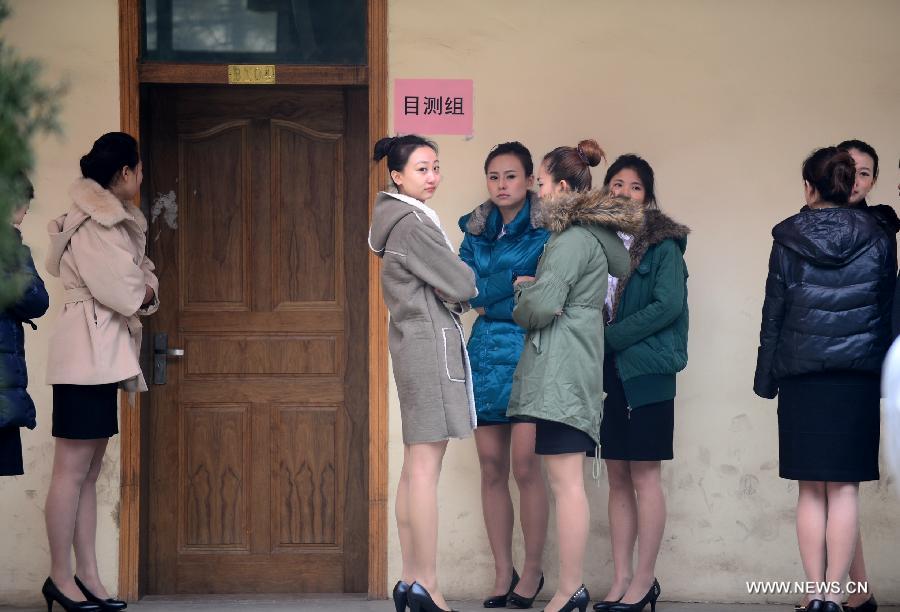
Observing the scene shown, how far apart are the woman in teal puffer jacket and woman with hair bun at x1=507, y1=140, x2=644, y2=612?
46cm

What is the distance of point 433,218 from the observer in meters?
4.83

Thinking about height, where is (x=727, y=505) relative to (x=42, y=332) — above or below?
below

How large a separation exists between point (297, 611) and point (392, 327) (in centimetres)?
152

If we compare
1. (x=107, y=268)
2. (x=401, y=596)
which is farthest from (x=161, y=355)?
(x=401, y=596)

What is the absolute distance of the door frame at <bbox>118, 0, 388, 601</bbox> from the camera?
5812 mm

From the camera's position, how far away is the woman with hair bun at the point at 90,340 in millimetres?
5164

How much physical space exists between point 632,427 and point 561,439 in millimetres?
581

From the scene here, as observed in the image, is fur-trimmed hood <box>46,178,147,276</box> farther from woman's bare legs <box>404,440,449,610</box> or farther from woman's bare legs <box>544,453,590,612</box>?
woman's bare legs <box>544,453,590,612</box>

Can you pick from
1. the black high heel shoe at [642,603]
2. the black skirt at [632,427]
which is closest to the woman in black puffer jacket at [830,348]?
the black skirt at [632,427]

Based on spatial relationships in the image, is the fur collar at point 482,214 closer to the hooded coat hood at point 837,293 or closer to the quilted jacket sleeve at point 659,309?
the quilted jacket sleeve at point 659,309

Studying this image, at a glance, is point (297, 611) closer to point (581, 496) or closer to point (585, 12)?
point (581, 496)

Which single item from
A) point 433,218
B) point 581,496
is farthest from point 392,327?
point 581,496

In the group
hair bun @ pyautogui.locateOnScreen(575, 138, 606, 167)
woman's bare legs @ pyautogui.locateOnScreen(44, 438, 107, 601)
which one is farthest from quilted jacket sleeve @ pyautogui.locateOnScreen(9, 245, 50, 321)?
hair bun @ pyautogui.locateOnScreen(575, 138, 606, 167)

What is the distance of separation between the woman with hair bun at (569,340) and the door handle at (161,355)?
1.89 m
